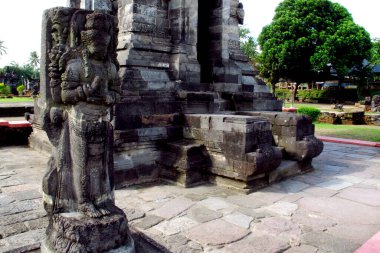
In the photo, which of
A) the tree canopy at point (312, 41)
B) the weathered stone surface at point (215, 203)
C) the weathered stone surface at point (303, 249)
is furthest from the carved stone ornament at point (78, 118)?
the tree canopy at point (312, 41)

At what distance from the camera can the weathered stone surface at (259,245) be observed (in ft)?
10.6

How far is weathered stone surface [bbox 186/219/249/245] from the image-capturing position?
3410 mm

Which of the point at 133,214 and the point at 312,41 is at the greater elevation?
the point at 312,41

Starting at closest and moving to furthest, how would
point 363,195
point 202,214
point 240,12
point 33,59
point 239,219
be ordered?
point 239,219
point 202,214
point 363,195
point 240,12
point 33,59

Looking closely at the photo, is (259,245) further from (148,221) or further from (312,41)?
(312,41)

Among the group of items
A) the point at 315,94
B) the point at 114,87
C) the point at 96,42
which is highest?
the point at 315,94

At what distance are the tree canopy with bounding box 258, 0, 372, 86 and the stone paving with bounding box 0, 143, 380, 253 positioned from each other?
90.9 ft

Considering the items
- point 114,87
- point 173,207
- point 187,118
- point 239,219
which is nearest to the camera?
point 114,87

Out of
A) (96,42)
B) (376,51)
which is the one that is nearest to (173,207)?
(96,42)

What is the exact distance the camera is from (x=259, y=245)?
3.32 meters

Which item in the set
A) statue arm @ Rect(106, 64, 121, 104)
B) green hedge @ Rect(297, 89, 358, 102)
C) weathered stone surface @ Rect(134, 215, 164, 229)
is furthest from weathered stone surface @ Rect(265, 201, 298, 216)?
green hedge @ Rect(297, 89, 358, 102)

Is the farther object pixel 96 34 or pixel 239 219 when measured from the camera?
pixel 239 219

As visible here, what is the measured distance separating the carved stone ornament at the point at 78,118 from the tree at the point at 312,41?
101ft

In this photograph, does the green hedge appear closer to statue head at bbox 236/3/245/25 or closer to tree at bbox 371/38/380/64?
tree at bbox 371/38/380/64
